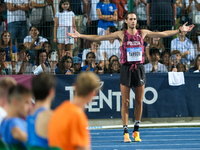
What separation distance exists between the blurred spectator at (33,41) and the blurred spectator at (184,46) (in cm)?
312

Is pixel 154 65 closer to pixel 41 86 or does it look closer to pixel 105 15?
pixel 105 15

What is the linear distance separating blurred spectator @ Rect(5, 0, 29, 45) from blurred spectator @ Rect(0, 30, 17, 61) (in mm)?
101

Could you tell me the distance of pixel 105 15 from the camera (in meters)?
9.85

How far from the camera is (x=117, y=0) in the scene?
1007cm

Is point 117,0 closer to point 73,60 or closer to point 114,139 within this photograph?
point 73,60

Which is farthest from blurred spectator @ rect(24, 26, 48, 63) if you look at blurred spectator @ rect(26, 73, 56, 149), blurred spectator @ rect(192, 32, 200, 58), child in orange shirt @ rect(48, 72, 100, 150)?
child in orange shirt @ rect(48, 72, 100, 150)

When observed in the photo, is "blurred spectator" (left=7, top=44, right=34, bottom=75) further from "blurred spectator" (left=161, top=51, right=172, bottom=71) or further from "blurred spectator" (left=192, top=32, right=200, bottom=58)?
"blurred spectator" (left=192, top=32, right=200, bottom=58)

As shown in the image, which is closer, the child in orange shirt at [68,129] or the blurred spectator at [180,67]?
the child in orange shirt at [68,129]

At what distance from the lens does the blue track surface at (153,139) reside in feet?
23.6

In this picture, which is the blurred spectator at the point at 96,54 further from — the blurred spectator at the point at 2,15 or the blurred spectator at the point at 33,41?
the blurred spectator at the point at 2,15

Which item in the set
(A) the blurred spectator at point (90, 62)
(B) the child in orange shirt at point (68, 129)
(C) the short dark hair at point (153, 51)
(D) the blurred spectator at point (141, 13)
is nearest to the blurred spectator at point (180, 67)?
(C) the short dark hair at point (153, 51)

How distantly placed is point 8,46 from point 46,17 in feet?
3.70

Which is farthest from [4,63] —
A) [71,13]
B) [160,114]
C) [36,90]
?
[36,90]

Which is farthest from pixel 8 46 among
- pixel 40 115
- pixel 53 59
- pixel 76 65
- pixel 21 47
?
pixel 40 115
